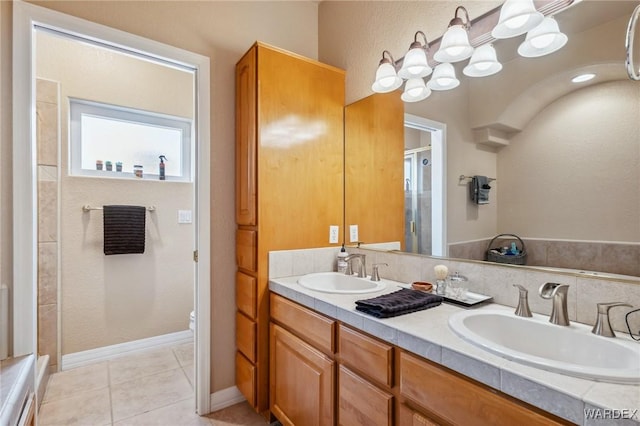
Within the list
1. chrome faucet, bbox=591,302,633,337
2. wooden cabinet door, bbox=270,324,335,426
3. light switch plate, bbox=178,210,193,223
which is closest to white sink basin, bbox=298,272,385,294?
wooden cabinet door, bbox=270,324,335,426

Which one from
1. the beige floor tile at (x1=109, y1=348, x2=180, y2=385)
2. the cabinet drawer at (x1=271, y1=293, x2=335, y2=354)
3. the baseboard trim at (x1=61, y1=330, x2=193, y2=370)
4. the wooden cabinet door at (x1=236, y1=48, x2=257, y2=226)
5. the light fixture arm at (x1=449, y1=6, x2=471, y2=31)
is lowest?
the beige floor tile at (x1=109, y1=348, x2=180, y2=385)

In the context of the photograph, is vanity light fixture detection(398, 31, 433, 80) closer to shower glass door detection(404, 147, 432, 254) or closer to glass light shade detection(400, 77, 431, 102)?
glass light shade detection(400, 77, 431, 102)

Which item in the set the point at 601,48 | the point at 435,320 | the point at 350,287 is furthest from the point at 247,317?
the point at 601,48

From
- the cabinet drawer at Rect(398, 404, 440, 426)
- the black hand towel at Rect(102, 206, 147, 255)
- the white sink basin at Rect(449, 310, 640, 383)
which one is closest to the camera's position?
the white sink basin at Rect(449, 310, 640, 383)

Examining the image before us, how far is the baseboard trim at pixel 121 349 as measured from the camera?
241 cm

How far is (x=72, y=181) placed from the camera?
2408mm

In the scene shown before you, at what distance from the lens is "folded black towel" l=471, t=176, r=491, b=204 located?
1365 millimetres

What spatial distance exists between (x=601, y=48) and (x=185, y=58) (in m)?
1.97

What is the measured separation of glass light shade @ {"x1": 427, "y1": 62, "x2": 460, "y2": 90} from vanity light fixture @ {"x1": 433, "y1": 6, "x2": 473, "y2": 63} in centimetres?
8

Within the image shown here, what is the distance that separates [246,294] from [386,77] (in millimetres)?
1525

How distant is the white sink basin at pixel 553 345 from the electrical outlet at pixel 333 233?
1067 millimetres

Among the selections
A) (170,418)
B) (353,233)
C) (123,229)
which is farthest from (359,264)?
(123,229)

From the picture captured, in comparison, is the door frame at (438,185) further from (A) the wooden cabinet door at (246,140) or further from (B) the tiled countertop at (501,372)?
(A) the wooden cabinet door at (246,140)

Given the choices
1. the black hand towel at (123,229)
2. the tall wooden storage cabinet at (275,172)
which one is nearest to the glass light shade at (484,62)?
the tall wooden storage cabinet at (275,172)
